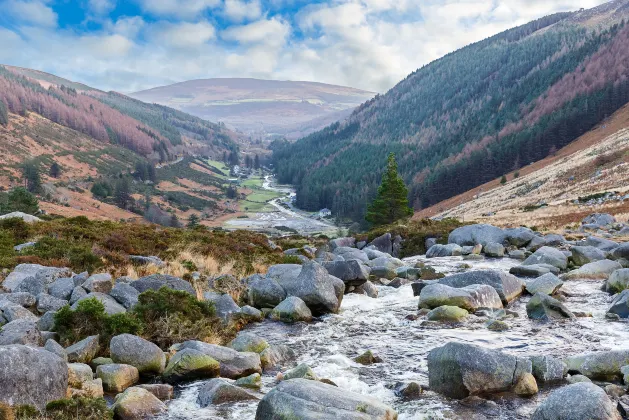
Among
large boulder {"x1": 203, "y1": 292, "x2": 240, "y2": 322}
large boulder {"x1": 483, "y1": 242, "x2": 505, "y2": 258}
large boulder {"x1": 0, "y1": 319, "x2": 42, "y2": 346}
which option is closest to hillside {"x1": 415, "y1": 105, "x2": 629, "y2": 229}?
large boulder {"x1": 483, "y1": 242, "x2": 505, "y2": 258}

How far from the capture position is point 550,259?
27.7 metres

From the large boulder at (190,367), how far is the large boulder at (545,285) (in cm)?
1459

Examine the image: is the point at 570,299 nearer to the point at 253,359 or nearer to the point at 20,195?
the point at 253,359

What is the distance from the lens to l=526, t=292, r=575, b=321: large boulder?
1747 centimetres

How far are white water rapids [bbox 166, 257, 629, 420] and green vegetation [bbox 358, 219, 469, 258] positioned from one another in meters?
20.9

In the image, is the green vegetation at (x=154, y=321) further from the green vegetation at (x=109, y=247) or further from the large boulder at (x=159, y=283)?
the green vegetation at (x=109, y=247)

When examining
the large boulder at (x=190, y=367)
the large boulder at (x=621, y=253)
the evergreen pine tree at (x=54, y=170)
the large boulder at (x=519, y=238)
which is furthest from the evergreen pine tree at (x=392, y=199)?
the evergreen pine tree at (x=54, y=170)

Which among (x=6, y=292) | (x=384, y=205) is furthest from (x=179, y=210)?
(x=6, y=292)

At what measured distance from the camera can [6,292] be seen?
656 inches

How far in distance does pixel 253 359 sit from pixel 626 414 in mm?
8911

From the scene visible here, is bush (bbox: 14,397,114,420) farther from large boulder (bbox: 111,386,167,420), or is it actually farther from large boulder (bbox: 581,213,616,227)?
large boulder (bbox: 581,213,616,227)

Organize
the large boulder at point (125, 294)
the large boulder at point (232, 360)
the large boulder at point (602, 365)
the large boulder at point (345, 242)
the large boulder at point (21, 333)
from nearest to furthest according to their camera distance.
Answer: the large boulder at point (602, 365) → the large boulder at point (21, 333) → the large boulder at point (232, 360) → the large boulder at point (125, 294) → the large boulder at point (345, 242)

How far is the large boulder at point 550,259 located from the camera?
27.3 metres

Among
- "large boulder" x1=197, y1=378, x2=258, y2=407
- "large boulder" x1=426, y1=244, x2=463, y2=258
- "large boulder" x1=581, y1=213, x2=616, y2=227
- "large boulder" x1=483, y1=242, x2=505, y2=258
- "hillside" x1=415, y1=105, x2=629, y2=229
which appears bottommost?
"large boulder" x1=197, y1=378, x2=258, y2=407
